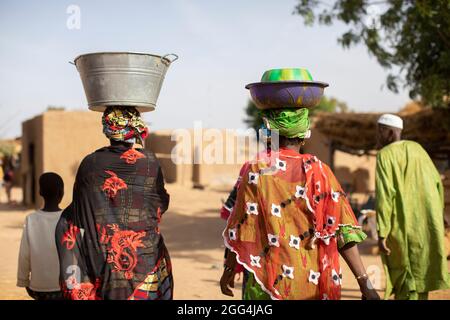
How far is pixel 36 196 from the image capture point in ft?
54.6

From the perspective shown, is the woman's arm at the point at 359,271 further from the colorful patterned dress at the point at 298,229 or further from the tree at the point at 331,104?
the tree at the point at 331,104

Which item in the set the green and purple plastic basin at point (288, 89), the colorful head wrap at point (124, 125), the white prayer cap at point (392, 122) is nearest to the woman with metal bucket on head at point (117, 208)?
the colorful head wrap at point (124, 125)

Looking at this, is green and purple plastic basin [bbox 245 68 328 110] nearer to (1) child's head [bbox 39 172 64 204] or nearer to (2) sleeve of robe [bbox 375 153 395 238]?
(1) child's head [bbox 39 172 64 204]

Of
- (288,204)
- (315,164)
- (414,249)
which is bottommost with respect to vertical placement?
(414,249)

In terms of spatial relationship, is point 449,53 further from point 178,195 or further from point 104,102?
point 178,195

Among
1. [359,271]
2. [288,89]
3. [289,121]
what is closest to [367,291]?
[359,271]

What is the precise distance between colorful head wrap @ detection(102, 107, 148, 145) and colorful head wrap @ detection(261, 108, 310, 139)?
0.77 metres

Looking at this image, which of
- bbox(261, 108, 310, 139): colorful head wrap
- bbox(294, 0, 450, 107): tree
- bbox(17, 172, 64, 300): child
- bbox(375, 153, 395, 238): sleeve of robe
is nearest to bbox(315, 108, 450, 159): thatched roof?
bbox(294, 0, 450, 107): tree

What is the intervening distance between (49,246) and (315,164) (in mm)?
1686

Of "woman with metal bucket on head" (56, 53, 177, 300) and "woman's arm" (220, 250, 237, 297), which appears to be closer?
"woman's arm" (220, 250, 237, 297)

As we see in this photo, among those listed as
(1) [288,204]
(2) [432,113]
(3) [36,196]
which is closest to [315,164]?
(1) [288,204]

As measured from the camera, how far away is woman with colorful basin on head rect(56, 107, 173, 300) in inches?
122

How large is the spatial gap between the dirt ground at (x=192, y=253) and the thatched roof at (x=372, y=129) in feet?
9.87
